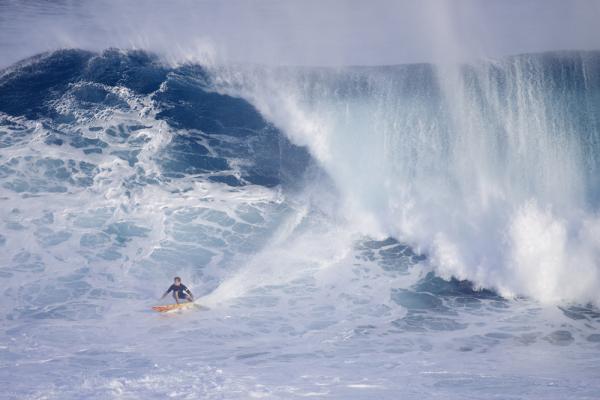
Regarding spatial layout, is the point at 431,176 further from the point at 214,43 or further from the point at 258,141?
the point at 214,43

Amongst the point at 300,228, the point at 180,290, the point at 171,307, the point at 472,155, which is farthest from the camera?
the point at 472,155

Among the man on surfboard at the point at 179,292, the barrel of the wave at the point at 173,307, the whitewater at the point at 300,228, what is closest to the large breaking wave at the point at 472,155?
the whitewater at the point at 300,228

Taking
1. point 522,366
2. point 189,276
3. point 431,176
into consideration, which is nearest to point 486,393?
point 522,366

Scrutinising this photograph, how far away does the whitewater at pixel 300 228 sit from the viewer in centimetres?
682

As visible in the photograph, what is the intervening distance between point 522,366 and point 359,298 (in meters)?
3.79

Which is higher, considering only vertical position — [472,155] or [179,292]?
[472,155]

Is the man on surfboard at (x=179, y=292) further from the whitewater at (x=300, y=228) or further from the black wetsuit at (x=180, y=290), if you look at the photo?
the whitewater at (x=300, y=228)

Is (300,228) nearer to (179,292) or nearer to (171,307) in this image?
(179,292)

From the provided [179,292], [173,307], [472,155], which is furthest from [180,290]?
[472,155]

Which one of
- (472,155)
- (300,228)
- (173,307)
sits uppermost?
(472,155)

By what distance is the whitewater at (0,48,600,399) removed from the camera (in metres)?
6.82

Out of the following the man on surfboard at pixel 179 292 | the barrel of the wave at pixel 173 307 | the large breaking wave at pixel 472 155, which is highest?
the large breaking wave at pixel 472 155

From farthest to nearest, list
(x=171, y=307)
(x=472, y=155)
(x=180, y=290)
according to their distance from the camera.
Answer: (x=472, y=155), (x=180, y=290), (x=171, y=307)

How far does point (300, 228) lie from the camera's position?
487 inches
